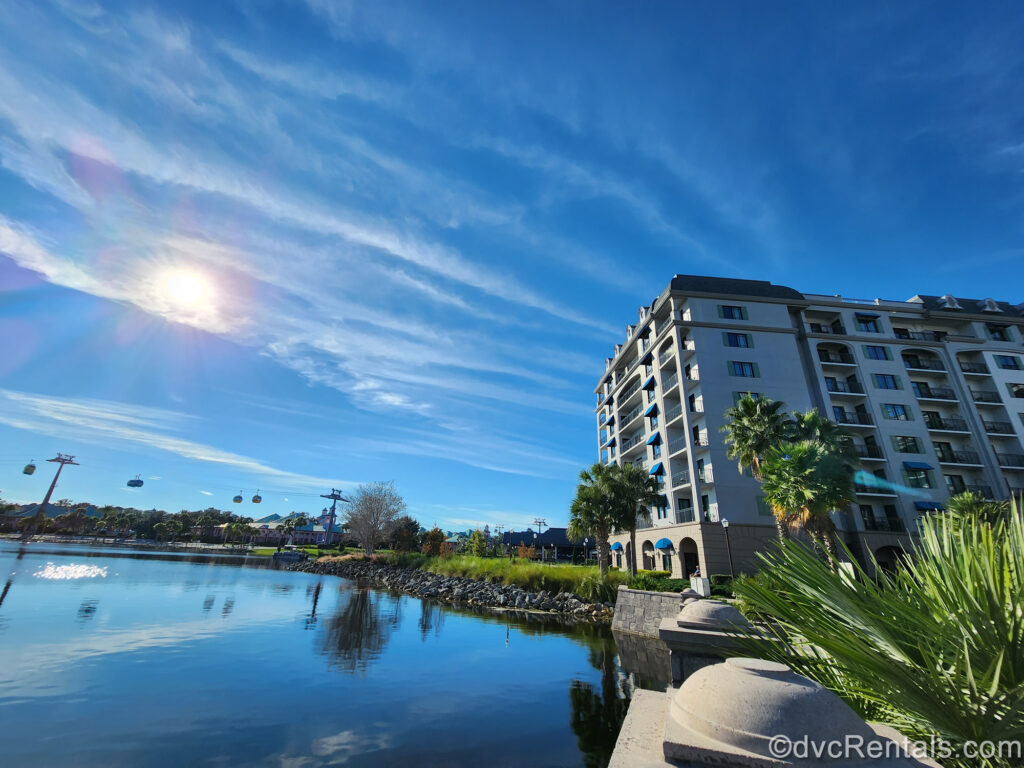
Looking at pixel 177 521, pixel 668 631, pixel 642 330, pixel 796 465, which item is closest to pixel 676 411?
pixel 642 330

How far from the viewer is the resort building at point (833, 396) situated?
110 ft

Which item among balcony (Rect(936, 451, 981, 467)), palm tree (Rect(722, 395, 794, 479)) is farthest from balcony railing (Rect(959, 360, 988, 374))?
palm tree (Rect(722, 395, 794, 479))

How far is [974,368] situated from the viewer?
136 feet

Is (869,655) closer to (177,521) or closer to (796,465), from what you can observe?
A: (796,465)

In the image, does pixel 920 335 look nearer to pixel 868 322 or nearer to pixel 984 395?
pixel 868 322

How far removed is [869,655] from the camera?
2754 mm

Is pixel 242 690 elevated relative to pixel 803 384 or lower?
lower

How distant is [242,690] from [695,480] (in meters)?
29.8

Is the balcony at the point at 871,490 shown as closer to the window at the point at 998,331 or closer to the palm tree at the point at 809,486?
the palm tree at the point at 809,486

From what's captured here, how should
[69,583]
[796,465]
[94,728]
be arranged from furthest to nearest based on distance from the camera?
[69,583], [796,465], [94,728]

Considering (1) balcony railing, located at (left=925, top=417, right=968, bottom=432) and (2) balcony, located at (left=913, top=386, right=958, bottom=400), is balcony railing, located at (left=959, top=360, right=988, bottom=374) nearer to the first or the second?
(2) balcony, located at (left=913, top=386, right=958, bottom=400)

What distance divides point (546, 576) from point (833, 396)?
28.9m

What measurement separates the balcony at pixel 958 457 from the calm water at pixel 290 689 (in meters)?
35.5

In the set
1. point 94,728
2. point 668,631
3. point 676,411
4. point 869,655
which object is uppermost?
point 676,411
